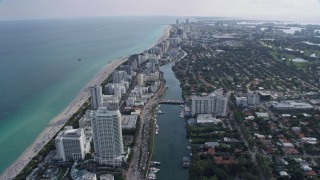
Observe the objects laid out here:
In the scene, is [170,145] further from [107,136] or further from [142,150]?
[107,136]

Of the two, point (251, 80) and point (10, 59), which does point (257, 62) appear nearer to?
point (251, 80)

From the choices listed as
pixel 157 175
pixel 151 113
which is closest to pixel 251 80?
pixel 151 113

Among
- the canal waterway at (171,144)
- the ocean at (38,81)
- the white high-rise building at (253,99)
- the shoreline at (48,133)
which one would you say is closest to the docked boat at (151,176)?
the canal waterway at (171,144)

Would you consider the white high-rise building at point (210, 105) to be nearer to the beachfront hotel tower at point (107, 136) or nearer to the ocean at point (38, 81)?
the beachfront hotel tower at point (107, 136)

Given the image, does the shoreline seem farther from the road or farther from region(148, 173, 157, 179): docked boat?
region(148, 173, 157, 179): docked boat

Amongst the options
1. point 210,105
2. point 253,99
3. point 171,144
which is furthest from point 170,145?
point 253,99
